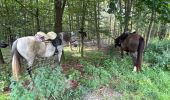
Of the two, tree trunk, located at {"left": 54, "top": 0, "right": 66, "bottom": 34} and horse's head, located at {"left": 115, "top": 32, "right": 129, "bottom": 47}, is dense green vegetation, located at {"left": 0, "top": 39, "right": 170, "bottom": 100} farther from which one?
tree trunk, located at {"left": 54, "top": 0, "right": 66, "bottom": 34}

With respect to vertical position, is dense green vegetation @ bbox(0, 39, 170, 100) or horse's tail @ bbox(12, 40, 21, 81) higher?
horse's tail @ bbox(12, 40, 21, 81)

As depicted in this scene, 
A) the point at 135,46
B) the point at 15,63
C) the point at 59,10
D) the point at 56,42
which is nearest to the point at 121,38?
the point at 135,46

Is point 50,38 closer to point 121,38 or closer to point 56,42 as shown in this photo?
point 56,42

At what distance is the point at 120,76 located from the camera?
668cm

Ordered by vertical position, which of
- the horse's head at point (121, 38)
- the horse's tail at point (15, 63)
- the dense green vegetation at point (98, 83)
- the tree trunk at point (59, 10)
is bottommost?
the dense green vegetation at point (98, 83)

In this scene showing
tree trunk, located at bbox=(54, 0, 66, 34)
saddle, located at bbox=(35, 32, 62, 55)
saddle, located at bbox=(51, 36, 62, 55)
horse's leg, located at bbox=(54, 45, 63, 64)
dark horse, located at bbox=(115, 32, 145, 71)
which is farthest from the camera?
tree trunk, located at bbox=(54, 0, 66, 34)

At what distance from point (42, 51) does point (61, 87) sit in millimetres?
2049

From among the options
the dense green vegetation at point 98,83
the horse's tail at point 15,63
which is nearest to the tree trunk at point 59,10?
the dense green vegetation at point 98,83

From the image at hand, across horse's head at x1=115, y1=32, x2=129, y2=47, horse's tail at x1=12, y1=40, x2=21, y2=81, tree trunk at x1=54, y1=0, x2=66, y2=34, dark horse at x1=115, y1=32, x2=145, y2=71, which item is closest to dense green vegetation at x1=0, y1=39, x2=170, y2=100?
dark horse at x1=115, y1=32, x2=145, y2=71

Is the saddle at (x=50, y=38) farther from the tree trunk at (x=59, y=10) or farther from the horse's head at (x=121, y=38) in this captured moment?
the horse's head at (x=121, y=38)

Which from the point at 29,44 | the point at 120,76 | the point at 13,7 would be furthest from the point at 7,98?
the point at 13,7

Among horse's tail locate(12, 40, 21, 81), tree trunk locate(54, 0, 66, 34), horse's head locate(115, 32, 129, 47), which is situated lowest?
horse's tail locate(12, 40, 21, 81)

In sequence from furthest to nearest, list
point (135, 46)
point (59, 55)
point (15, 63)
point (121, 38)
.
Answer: point (121, 38)
point (135, 46)
point (59, 55)
point (15, 63)

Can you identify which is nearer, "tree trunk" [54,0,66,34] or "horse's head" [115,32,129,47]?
"horse's head" [115,32,129,47]
